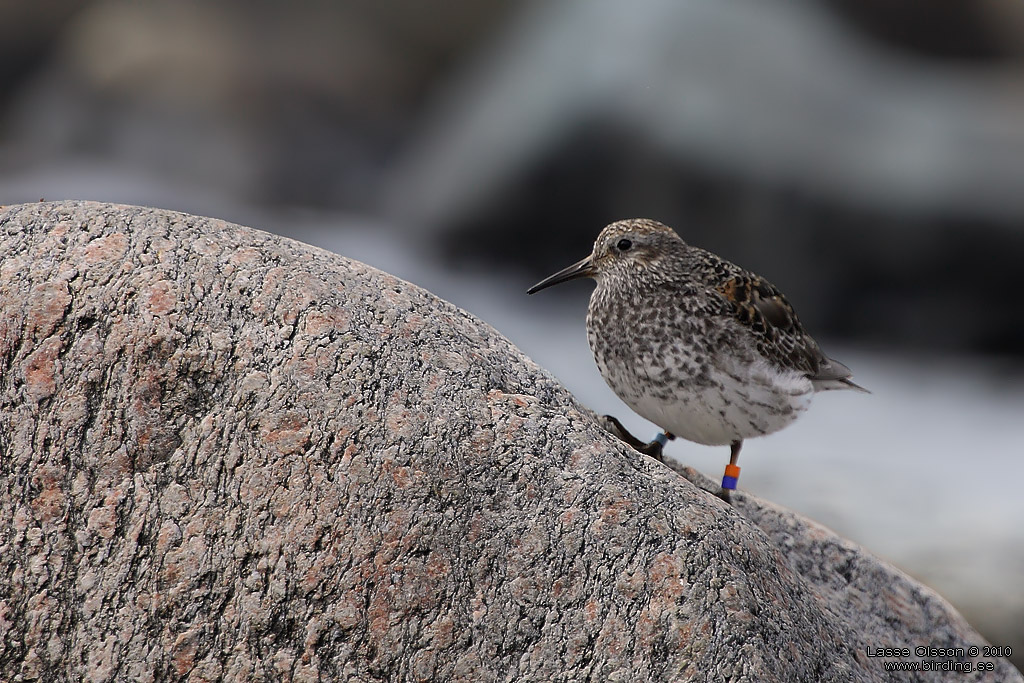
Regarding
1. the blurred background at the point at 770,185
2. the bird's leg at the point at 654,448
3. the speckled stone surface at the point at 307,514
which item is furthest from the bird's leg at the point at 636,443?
the blurred background at the point at 770,185

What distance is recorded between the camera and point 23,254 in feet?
11.2

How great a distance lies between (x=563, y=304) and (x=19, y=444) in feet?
33.3

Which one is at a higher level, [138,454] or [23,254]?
[23,254]

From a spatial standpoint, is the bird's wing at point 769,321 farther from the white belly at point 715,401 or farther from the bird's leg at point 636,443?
the bird's leg at point 636,443

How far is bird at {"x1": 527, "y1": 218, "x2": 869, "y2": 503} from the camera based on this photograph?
4.16 meters

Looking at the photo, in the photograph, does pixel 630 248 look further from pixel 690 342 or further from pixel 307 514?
pixel 307 514

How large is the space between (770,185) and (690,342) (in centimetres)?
761

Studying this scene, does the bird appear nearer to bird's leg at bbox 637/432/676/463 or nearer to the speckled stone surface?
bird's leg at bbox 637/432/676/463

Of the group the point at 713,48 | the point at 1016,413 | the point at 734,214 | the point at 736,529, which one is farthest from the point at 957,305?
the point at 736,529

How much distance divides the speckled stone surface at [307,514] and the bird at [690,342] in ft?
2.42

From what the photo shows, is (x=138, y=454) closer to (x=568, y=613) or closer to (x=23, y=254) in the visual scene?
(x=23, y=254)

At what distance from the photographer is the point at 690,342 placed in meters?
4.18

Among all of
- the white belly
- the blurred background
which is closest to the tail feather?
the white belly

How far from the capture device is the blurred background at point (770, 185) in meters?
11.3
